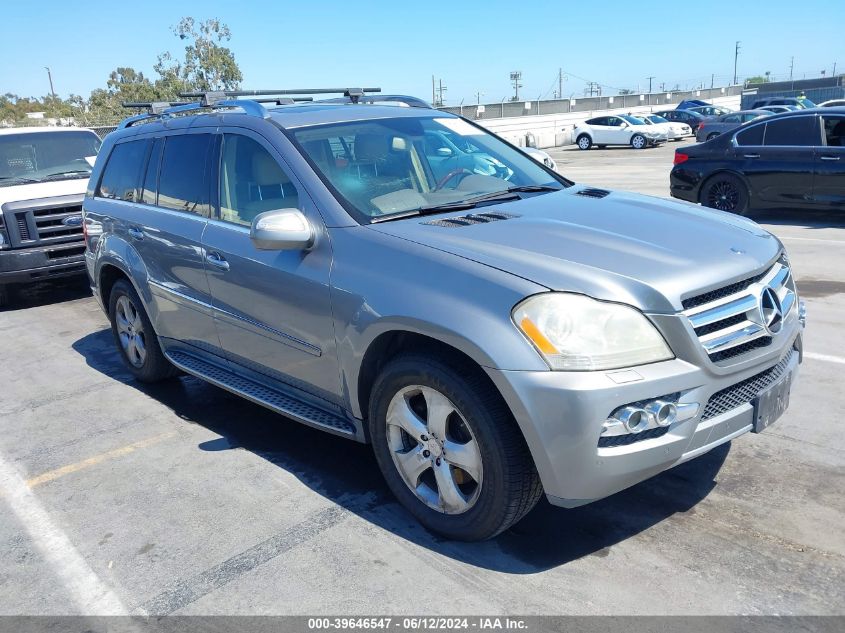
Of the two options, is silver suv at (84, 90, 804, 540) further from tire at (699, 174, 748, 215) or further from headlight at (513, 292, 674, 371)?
tire at (699, 174, 748, 215)

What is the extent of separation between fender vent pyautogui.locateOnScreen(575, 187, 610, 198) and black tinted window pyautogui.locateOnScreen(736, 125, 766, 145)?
7979 mm

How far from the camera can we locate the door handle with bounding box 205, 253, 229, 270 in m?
4.29

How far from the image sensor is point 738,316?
3121mm

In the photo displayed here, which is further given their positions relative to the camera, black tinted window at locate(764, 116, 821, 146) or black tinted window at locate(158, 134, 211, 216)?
black tinted window at locate(764, 116, 821, 146)

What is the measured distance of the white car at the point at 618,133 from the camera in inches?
1312

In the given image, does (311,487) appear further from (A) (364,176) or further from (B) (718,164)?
(B) (718,164)

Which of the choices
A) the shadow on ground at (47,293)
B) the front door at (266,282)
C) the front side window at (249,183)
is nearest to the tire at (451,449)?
the front door at (266,282)

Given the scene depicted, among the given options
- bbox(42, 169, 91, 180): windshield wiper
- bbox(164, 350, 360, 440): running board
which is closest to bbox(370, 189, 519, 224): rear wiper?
bbox(164, 350, 360, 440): running board

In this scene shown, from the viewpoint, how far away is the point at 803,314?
12.1 feet

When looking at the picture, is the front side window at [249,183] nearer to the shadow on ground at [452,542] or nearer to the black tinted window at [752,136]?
the shadow on ground at [452,542]

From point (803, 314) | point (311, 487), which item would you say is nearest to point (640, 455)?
point (803, 314)

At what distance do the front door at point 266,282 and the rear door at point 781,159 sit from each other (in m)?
8.93

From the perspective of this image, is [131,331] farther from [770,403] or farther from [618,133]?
[618,133]

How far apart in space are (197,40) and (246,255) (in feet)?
167
